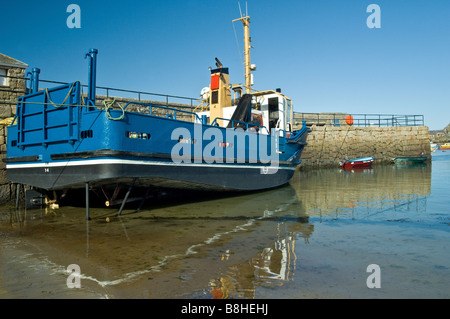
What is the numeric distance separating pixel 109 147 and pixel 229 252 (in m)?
3.29

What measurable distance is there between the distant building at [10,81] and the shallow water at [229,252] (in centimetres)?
609

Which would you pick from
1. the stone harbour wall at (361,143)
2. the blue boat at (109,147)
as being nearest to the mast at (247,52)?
the blue boat at (109,147)

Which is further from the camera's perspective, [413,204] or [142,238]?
[413,204]

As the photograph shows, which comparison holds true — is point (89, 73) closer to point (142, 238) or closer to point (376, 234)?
point (142, 238)

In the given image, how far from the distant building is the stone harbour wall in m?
18.2

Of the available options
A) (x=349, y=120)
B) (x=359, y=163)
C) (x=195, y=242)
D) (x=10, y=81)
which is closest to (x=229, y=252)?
(x=195, y=242)

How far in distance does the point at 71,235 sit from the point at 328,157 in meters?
23.5

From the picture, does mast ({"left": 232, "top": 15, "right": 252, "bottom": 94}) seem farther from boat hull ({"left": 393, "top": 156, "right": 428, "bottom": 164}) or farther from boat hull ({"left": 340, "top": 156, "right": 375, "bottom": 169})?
boat hull ({"left": 393, "top": 156, "right": 428, "bottom": 164})

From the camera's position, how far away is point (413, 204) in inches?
293

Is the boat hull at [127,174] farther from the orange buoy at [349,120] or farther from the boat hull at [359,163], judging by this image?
the orange buoy at [349,120]

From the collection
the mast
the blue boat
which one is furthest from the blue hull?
the mast
